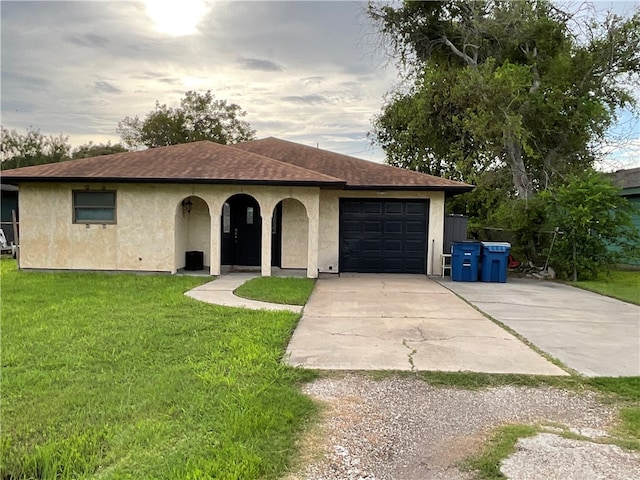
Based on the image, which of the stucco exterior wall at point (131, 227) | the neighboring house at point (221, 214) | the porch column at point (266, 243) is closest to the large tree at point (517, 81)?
the neighboring house at point (221, 214)

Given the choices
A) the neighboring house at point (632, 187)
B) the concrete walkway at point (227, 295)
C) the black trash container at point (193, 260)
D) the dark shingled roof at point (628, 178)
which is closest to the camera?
the concrete walkway at point (227, 295)

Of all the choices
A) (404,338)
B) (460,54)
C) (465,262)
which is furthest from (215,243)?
(460,54)

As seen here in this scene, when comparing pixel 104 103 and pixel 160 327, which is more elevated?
pixel 104 103

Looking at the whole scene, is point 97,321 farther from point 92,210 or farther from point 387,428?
point 92,210

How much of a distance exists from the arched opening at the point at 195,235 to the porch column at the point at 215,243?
3.34ft

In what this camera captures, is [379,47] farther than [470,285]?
Yes

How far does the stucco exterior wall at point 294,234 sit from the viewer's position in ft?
45.8

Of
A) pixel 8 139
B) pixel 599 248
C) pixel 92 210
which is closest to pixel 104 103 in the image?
pixel 92 210

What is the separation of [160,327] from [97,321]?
1040 mm

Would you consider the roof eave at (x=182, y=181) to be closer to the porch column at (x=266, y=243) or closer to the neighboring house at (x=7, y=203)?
the porch column at (x=266, y=243)

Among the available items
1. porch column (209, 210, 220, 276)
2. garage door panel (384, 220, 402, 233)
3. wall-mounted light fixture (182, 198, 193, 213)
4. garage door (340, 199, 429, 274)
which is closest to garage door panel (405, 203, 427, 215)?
garage door (340, 199, 429, 274)

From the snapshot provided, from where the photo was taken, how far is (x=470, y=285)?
11914mm

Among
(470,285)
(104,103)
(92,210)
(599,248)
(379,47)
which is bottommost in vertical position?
(470,285)

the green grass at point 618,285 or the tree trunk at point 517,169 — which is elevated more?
the tree trunk at point 517,169
